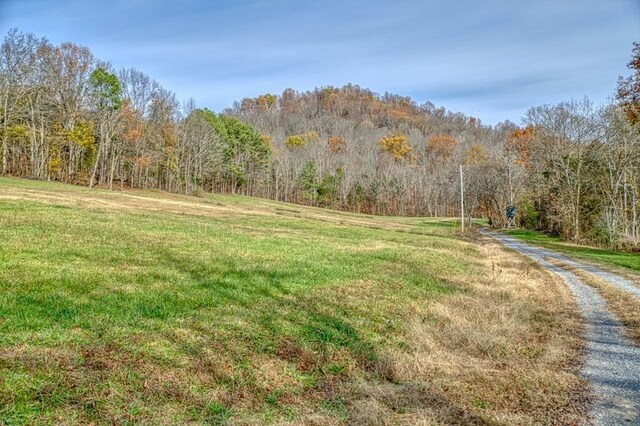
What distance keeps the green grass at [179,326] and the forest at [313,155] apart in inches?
760

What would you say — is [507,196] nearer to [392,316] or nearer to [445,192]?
[445,192]

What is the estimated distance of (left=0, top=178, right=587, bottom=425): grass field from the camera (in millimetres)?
5277

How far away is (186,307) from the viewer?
8.78 metres

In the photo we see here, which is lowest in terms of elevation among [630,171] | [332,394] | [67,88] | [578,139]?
[332,394]

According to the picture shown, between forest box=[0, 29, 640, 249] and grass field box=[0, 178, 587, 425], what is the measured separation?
1836cm

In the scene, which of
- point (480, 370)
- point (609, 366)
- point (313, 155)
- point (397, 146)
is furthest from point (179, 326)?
point (397, 146)

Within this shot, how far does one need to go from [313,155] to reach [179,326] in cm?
9749

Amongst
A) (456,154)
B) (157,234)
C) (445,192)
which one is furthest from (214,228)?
(456,154)

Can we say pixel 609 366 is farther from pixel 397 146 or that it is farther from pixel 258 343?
pixel 397 146

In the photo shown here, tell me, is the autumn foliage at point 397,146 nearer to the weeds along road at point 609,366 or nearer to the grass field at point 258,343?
the grass field at point 258,343

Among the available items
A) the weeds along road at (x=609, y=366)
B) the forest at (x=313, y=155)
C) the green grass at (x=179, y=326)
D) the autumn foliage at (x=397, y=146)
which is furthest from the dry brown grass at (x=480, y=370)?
the autumn foliage at (x=397, y=146)

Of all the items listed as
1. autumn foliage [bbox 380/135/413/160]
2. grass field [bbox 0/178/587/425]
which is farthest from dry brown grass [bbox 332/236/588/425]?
autumn foliage [bbox 380/135/413/160]

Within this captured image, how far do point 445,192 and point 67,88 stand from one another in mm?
72494

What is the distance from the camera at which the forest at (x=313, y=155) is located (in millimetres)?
39938
